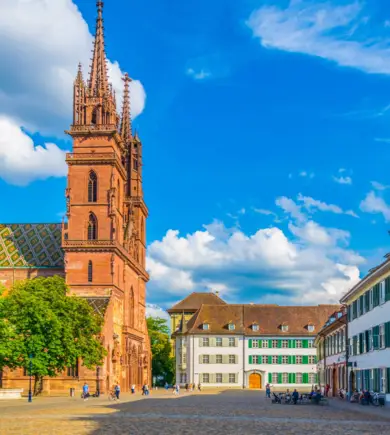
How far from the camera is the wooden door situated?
392 feet

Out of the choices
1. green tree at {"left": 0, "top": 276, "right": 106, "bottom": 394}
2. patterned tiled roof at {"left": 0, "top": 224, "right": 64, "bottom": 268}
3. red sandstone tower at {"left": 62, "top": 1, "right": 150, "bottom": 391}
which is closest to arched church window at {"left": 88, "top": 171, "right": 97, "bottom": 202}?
red sandstone tower at {"left": 62, "top": 1, "right": 150, "bottom": 391}

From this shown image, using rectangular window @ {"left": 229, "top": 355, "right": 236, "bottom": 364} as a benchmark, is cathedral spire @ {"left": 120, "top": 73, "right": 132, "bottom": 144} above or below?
above

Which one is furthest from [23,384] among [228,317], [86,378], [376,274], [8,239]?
[228,317]

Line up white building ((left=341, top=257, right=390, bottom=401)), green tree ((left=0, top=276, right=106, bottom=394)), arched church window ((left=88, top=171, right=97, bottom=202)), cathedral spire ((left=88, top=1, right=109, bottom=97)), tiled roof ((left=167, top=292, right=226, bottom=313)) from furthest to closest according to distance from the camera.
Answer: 1. tiled roof ((left=167, top=292, right=226, bottom=313))
2. cathedral spire ((left=88, top=1, right=109, bottom=97))
3. arched church window ((left=88, top=171, right=97, bottom=202))
4. green tree ((left=0, top=276, right=106, bottom=394))
5. white building ((left=341, top=257, right=390, bottom=401))

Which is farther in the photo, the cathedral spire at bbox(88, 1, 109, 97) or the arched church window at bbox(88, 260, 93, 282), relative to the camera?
the cathedral spire at bbox(88, 1, 109, 97)

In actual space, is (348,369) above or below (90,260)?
below

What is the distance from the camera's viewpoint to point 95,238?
290 ft

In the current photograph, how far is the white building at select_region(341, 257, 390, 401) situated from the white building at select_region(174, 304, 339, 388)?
5319cm

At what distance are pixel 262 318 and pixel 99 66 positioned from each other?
51403 millimetres

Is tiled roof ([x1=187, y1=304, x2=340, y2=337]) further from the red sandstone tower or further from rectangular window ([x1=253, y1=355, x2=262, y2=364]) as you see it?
the red sandstone tower

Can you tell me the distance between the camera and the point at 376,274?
2089 inches

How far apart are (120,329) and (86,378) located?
14.2 m

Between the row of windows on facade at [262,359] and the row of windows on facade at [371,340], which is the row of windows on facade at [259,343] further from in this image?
the row of windows on facade at [371,340]

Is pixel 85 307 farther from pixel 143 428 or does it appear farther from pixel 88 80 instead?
pixel 143 428
